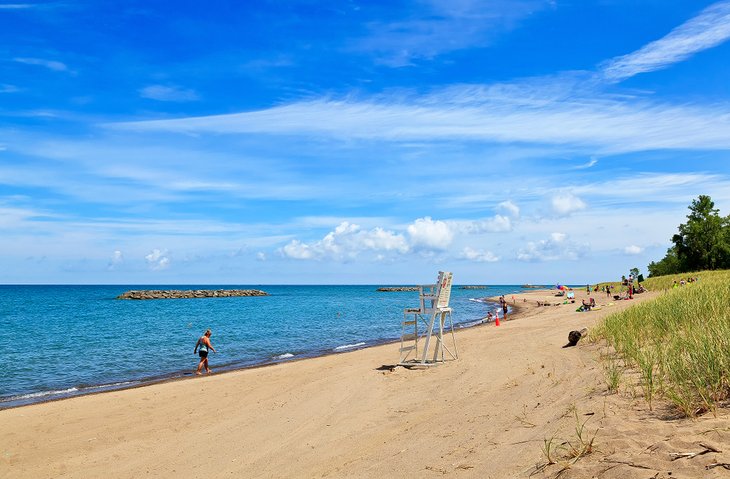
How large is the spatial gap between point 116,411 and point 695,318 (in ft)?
46.5

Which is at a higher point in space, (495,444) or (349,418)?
(495,444)

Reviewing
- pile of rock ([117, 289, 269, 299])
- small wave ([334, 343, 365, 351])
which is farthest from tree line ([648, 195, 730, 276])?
pile of rock ([117, 289, 269, 299])

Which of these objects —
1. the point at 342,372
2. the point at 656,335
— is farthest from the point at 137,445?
the point at 656,335

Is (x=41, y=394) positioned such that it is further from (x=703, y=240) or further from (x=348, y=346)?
(x=703, y=240)

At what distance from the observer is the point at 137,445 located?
10.3m

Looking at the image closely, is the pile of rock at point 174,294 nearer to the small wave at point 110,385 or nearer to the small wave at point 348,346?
the small wave at point 348,346

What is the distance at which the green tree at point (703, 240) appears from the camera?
6688cm

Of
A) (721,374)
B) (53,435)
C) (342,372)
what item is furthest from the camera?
(342,372)

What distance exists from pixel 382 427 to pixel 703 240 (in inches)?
2935

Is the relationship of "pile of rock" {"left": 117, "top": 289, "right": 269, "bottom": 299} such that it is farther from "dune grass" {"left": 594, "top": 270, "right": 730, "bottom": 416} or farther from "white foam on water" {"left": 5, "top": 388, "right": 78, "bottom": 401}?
"dune grass" {"left": 594, "top": 270, "right": 730, "bottom": 416}

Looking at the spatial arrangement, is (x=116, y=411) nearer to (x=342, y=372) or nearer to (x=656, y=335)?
(x=342, y=372)

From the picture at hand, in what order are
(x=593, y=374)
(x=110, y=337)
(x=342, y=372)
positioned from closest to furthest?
(x=593, y=374)
(x=342, y=372)
(x=110, y=337)

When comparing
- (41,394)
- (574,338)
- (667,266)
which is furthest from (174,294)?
(574,338)

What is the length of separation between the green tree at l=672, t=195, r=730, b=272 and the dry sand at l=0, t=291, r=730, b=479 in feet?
210
